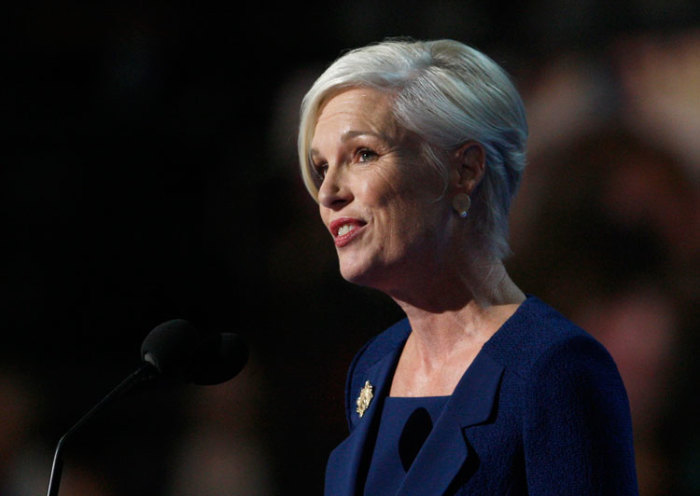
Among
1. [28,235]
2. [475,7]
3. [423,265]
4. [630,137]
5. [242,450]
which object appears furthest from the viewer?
[28,235]

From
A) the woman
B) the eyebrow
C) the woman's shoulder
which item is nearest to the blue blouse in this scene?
the woman

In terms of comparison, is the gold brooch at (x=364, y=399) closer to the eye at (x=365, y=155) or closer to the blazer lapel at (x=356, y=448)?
the blazer lapel at (x=356, y=448)

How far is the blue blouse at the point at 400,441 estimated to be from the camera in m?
1.04

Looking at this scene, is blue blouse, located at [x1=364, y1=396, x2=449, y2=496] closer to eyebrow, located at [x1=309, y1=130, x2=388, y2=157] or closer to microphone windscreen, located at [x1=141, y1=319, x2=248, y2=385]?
microphone windscreen, located at [x1=141, y1=319, x2=248, y2=385]

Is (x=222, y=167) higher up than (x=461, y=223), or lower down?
lower down

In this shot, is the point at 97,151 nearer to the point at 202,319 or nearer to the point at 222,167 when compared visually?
the point at 222,167

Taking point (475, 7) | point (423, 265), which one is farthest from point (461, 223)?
point (475, 7)

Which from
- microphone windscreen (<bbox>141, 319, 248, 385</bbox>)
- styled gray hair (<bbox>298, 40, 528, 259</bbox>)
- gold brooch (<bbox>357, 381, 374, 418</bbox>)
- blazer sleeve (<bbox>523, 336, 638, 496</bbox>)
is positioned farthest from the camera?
gold brooch (<bbox>357, 381, 374, 418</bbox>)

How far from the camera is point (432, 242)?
1068mm

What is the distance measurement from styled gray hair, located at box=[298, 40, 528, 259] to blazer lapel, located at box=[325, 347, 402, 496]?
23 cm

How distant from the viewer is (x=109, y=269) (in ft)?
6.33

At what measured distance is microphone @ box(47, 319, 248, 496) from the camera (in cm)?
96

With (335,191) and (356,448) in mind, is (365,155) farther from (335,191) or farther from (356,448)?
(356,448)

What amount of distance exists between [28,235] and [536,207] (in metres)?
1.15
